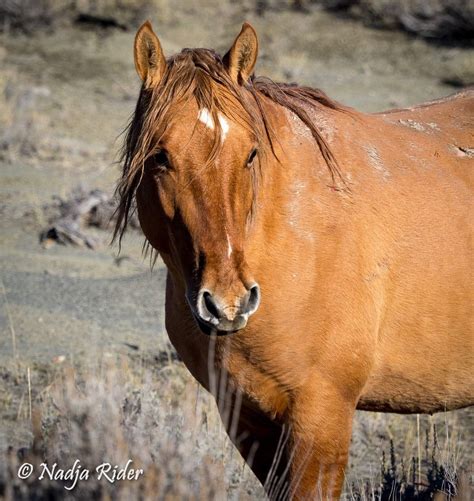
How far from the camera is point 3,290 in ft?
21.1

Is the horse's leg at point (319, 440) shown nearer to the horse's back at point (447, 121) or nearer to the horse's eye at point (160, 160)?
the horse's eye at point (160, 160)

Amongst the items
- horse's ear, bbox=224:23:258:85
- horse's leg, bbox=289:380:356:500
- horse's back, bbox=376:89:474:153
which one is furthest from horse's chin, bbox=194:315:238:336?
horse's back, bbox=376:89:474:153

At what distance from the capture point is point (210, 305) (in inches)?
114

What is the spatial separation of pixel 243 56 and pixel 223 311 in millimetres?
985

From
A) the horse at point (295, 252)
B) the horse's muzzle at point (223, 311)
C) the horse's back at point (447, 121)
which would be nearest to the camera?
the horse's muzzle at point (223, 311)

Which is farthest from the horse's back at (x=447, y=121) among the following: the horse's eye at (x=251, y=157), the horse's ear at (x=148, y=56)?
the horse's ear at (x=148, y=56)

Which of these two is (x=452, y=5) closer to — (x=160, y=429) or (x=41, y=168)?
(x=41, y=168)

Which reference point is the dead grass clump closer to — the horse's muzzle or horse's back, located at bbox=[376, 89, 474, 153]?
the horse's muzzle

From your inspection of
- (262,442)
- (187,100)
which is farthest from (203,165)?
(262,442)

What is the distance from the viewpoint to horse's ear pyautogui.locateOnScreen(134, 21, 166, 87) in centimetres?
322

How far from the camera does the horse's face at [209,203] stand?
2908 mm

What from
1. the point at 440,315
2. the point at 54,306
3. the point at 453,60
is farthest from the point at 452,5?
the point at 440,315

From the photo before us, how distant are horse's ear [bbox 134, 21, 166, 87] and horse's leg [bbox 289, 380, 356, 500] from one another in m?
1.24

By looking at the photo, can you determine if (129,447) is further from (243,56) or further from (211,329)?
(243,56)
